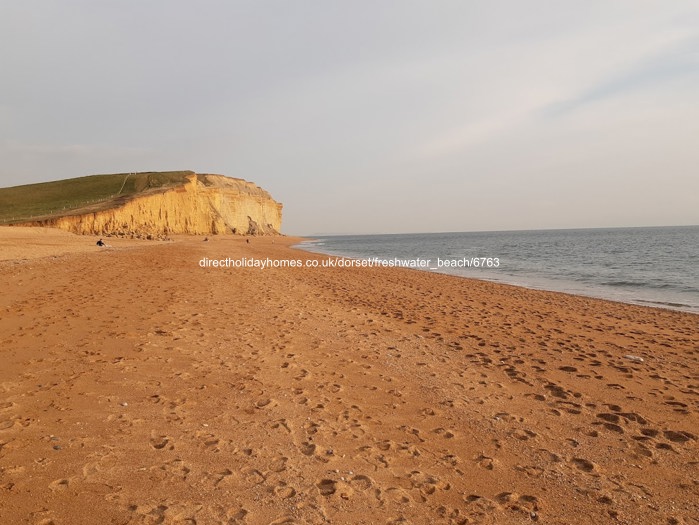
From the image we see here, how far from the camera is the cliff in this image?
1556 inches

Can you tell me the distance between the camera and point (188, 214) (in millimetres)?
55125

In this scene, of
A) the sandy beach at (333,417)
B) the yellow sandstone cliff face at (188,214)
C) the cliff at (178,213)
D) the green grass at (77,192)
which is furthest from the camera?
the green grass at (77,192)

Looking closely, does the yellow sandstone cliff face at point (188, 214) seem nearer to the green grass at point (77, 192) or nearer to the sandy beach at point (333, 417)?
the green grass at point (77, 192)

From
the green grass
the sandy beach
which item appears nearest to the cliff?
Answer: the green grass

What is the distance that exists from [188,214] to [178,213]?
229 centimetres

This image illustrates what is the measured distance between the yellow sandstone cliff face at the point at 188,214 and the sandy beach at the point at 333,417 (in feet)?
110

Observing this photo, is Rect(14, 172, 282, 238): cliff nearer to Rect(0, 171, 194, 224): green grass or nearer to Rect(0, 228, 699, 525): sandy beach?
Rect(0, 171, 194, 224): green grass

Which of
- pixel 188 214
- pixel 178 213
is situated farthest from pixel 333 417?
pixel 188 214

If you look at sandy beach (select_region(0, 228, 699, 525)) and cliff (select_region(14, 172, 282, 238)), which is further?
cliff (select_region(14, 172, 282, 238))

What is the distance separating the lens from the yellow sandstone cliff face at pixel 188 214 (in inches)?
1576

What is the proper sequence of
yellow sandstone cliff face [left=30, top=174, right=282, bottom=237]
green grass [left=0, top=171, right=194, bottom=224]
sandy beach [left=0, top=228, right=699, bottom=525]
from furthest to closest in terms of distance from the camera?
green grass [left=0, top=171, right=194, bottom=224] → yellow sandstone cliff face [left=30, top=174, right=282, bottom=237] → sandy beach [left=0, top=228, right=699, bottom=525]

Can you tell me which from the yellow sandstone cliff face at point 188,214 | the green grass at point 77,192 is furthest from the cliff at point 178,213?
the green grass at point 77,192

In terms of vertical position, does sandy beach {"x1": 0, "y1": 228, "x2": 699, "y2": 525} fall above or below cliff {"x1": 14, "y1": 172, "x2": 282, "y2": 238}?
below

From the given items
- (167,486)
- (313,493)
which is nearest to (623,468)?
(313,493)
